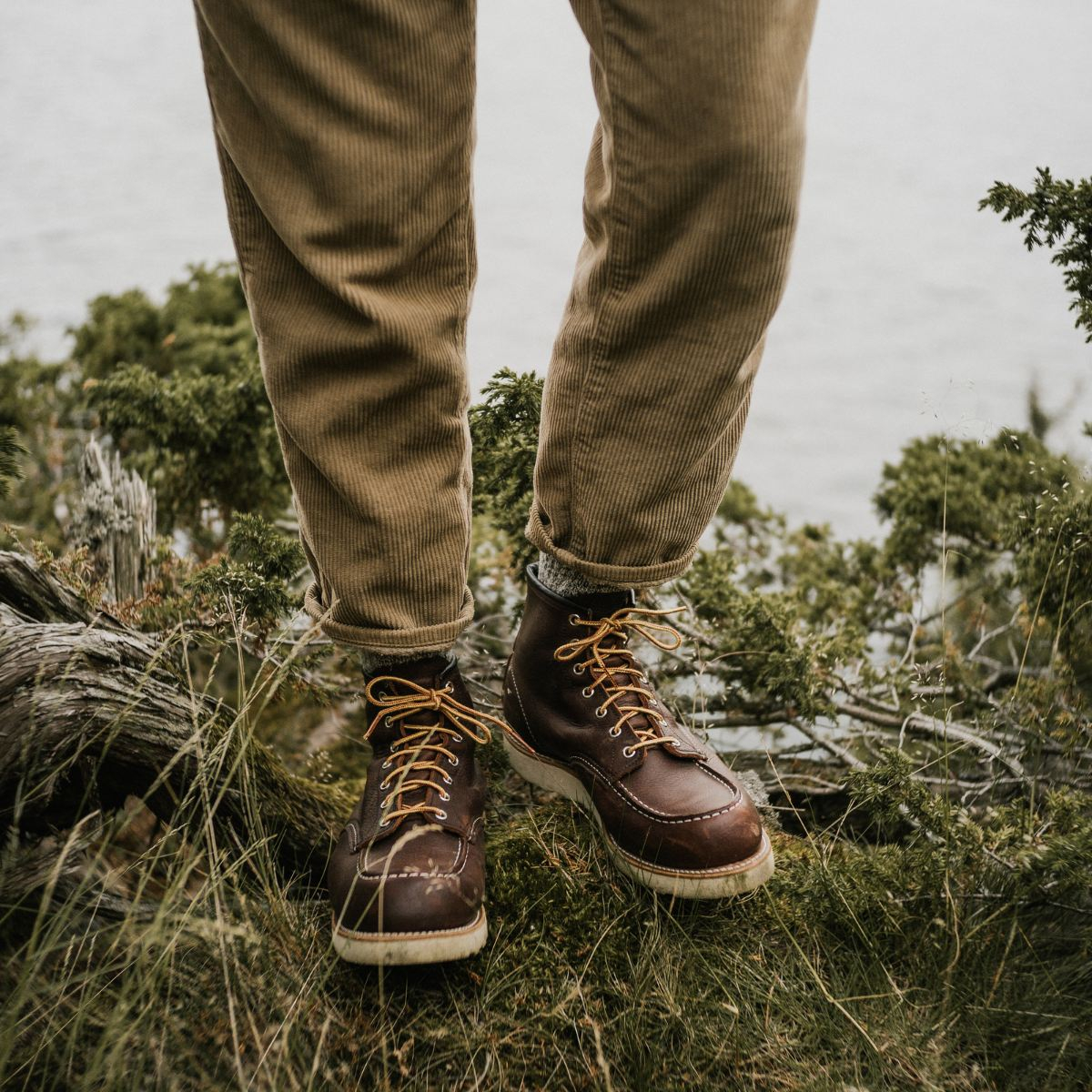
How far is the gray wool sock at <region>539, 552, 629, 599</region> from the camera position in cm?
153

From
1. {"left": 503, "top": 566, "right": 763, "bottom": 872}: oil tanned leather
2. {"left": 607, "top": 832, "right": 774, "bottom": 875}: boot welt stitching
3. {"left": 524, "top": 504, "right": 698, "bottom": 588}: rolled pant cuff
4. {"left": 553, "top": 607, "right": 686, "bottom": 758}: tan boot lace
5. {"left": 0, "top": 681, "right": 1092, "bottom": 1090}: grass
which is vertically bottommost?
{"left": 0, "top": 681, "right": 1092, "bottom": 1090}: grass

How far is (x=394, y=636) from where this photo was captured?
1.45m

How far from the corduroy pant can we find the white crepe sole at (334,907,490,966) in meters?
0.42

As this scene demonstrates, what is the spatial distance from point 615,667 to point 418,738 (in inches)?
13.7

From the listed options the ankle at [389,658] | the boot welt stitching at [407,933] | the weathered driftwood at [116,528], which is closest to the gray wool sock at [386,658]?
the ankle at [389,658]

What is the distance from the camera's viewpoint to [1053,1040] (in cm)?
124

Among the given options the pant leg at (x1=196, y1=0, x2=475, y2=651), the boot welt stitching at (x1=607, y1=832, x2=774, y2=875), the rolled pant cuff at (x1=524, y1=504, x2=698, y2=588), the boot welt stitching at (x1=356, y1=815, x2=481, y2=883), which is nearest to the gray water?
the rolled pant cuff at (x1=524, y1=504, x2=698, y2=588)

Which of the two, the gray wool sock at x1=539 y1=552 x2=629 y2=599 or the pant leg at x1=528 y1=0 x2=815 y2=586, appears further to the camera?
the gray wool sock at x1=539 y1=552 x2=629 y2=599

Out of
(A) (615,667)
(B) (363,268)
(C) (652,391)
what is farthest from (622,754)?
(B) (363,268)

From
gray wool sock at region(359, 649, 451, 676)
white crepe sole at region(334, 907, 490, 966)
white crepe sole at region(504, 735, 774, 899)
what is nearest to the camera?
white crepe sole at region(334, 907, 490, 966)

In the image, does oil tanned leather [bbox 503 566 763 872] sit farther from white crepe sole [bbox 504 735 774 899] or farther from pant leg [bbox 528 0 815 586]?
pant leg [bbox 528 0 815 586]

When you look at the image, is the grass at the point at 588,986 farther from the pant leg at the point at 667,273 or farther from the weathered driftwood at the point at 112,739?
the pant leg at the point at 667,273

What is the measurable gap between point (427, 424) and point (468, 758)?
1.80 feet

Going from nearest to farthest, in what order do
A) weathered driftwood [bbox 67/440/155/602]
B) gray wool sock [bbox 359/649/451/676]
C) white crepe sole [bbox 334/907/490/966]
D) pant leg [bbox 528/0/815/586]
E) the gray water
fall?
pant leg [bbox 528/0/815/586] < white crepe sole [bbox 334/907/490/966] < gray wool sock [bbox 359/649/451/676] < weathered driftwood [bbox 67/440/155/602] < the gray water
